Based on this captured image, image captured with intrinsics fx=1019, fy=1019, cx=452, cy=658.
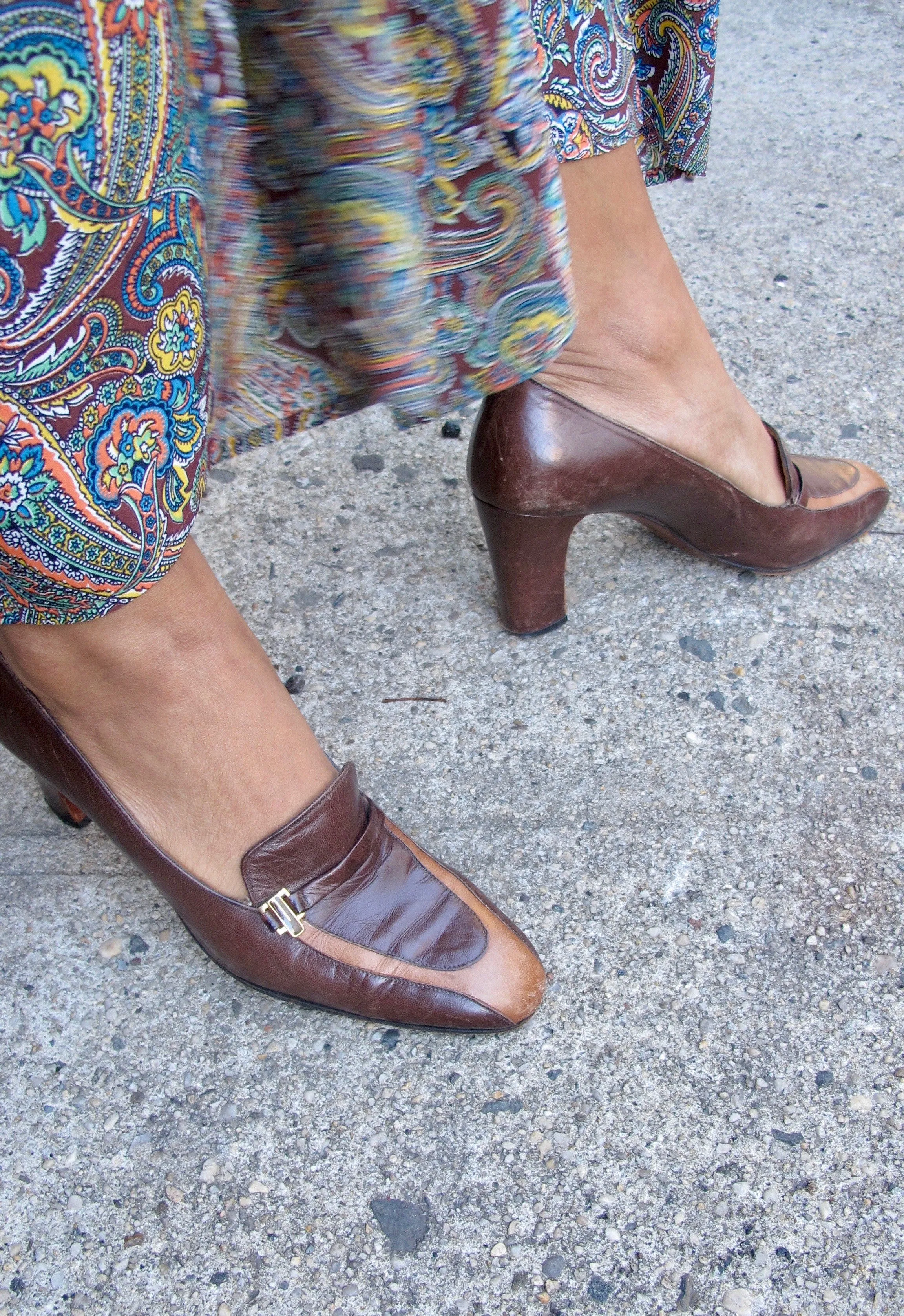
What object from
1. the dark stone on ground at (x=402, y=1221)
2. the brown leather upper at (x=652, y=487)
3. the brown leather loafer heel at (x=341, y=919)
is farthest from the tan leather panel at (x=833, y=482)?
the dark stone on ground at (x=402, y=1221)

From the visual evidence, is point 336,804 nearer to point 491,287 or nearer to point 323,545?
point 491,287

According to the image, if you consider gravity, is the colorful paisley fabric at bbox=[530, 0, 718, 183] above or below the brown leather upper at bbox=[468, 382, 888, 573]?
above

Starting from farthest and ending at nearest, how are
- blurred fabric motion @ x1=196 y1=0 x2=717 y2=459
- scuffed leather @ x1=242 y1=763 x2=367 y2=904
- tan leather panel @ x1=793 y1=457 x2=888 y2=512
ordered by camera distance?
tan leather panel @ x1=793 y1=457 x2=888 y2=512 → scuffed leather @ x1=242 y1=763 x2=367 y2=904 → blurred fabric motion @ x1=196 y1=0 x2=717 y2=459

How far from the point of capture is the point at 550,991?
1052 mm

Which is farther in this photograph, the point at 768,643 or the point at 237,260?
the point at 768,643

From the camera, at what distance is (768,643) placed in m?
1.38

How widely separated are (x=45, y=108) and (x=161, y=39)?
0.34 ft

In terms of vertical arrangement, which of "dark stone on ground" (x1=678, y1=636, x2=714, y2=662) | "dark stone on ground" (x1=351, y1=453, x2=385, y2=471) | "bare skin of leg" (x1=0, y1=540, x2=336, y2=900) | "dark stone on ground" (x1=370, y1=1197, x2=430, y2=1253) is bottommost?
"dark stone on ground" (x1=370, y1=1197, x2=430, y2=1253)

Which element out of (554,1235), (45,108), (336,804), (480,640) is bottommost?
(554,1235)

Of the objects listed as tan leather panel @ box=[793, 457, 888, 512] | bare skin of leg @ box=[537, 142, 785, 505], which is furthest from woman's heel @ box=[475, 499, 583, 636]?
tan leather panel @ box=[793, 457, 888, 512]

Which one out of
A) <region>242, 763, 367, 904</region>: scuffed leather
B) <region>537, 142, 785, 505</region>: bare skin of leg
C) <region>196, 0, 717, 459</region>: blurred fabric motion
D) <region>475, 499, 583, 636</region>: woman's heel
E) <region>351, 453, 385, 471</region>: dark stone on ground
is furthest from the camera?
<region>351, 453, 385, 471</region>: dark stone on ground

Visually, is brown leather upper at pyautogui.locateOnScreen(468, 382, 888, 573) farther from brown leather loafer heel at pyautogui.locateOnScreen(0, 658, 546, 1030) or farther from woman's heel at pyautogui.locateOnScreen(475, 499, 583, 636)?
brown leather loafer heel at pyautogui.locateOnScreen(0, 658, 546, 1030)

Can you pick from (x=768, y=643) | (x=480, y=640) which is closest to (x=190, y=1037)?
(x=480, y=640)

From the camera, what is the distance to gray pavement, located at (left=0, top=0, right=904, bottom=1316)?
881mm
